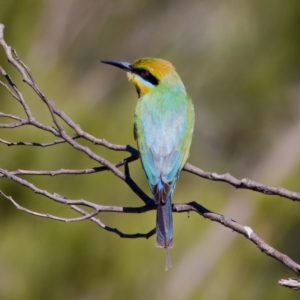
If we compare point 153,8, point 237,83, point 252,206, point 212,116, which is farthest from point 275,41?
point 153,8

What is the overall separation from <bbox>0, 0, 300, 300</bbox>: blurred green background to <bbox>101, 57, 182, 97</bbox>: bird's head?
106 centimetres

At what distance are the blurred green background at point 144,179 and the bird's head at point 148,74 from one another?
1061 millimetres

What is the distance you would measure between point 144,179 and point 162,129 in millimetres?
1587

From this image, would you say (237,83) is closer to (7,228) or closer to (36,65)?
(36,65)

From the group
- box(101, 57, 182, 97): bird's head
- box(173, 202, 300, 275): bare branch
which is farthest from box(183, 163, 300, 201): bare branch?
box(101, 57, 182, 97): bird's head

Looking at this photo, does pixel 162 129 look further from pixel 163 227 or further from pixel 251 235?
pixel 251 235

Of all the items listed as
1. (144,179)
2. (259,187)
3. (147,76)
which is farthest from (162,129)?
(144,179)

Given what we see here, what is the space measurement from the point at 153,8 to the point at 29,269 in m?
3.71

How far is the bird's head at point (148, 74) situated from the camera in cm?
335

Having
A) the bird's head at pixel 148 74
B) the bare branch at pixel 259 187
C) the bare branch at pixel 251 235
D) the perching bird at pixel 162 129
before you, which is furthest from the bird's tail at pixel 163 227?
the bird's head at pixel 148 74

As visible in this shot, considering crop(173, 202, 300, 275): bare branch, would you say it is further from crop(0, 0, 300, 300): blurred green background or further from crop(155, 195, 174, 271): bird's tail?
crop(0, 0, 300, 300): blurred green background

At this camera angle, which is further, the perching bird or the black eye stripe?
the black eye stripe

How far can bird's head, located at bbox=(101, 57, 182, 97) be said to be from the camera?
3.35 meters

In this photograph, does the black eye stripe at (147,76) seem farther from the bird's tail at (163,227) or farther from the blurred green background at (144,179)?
the blurred green background at (144,179)
